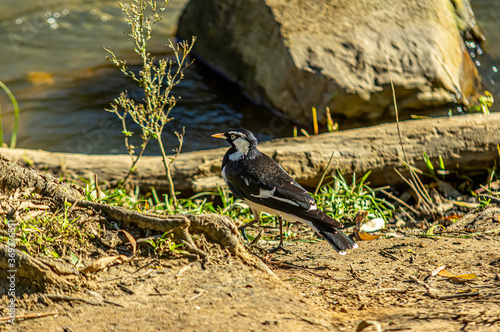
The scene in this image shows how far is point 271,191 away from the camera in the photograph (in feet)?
11.7

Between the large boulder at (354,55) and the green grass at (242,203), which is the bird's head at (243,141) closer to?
the green grass at (242,203)

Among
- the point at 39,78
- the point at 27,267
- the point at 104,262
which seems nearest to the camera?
the point at 27,267

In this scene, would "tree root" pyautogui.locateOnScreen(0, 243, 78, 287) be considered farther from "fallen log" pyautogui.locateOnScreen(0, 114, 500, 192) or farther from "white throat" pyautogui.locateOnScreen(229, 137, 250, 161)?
"fallen log" pyautogui.locateOnScreen(0, 114, 500, 192)

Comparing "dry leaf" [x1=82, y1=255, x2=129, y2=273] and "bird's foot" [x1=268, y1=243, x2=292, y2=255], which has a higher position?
"dry leaf" [x1=82, y1=255, x2=129, y2=273]

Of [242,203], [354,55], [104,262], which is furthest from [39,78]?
[104,262]

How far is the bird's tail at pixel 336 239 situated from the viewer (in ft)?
10.8

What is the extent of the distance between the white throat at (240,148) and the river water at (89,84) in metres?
2.37

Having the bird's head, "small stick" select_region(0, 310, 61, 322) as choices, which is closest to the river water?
the bird's head

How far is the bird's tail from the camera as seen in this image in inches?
129

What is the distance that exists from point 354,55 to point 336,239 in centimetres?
358

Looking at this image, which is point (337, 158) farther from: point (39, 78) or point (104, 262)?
point (39, 78)

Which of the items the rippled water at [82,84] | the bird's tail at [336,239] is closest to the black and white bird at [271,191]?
the bird's tail at [336,239]

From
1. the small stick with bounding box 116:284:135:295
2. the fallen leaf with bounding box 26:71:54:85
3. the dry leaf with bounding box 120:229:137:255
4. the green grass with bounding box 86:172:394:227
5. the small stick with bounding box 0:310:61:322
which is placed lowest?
the green grass with bounding box 86:172:394:227

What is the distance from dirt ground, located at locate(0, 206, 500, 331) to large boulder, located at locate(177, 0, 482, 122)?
10.4 ft
